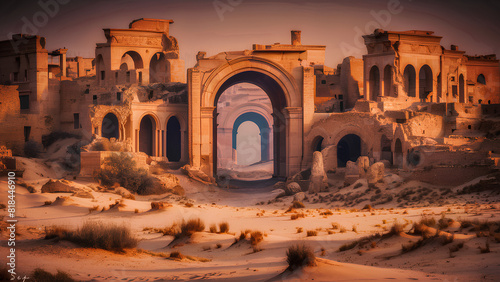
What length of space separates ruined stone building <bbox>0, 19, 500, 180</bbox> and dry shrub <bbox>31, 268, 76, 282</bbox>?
23.5m

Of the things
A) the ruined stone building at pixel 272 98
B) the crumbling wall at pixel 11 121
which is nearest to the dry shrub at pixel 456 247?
the ruined stone building at pixel 272 98

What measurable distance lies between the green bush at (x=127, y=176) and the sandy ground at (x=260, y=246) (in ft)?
9.98

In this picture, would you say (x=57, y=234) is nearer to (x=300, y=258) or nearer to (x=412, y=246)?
(x=300, y=258)

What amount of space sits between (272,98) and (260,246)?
1175 inches

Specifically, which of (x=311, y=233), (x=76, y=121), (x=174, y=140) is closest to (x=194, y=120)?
(x=174, y=140)

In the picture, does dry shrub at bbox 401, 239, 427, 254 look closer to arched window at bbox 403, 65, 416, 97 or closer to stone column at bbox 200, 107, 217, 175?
stone column at bbox 200, 107, 217, 175

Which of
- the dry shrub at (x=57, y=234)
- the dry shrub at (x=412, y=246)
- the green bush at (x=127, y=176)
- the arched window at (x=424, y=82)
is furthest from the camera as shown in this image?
the arched window at (x=424, y=82)

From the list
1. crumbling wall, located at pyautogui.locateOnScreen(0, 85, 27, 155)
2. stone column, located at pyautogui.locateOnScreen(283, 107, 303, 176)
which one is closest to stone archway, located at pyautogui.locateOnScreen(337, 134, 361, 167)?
stone column, located at pyautogui.locateOnScreen(283, 107, 303, 176)

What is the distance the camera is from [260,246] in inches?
600

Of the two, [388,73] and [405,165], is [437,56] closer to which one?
[388,73]

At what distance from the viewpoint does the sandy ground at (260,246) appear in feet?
34.8

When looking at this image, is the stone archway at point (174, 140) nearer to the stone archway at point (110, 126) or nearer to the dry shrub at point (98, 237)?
the stone archway at point (110, 126)

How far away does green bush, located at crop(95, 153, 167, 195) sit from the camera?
1212 inches

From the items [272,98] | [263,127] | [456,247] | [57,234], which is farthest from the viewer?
[263,127]
